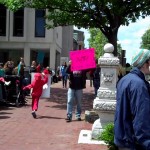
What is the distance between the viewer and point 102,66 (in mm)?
8969

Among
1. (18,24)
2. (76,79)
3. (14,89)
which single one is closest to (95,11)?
(14,89)

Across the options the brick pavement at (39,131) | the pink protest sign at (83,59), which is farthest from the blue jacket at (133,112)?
the pink protest sign at (83,59)

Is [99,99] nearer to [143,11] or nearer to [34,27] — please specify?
[143,11]

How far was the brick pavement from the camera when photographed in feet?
27.3

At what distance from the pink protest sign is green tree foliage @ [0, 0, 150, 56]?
693cm

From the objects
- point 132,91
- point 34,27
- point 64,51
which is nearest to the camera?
point 132,91

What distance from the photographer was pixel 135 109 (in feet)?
11.1

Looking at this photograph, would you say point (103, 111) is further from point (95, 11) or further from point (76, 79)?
point (95, 11)

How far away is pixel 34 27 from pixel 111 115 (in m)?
31.4

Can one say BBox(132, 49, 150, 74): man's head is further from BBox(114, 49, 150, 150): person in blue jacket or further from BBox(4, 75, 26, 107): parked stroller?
BBox(4, 75, 26, 107): parked stroller

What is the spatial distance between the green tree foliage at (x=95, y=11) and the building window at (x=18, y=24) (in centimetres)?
1901

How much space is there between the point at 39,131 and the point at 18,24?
98.8 feet

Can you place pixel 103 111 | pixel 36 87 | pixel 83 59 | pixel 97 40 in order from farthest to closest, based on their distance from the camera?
1. pixel 97 40
2. pixel 36 87
3. pixel 83 59
4. pixel 103 111

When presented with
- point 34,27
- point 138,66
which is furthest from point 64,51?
point 138,66
